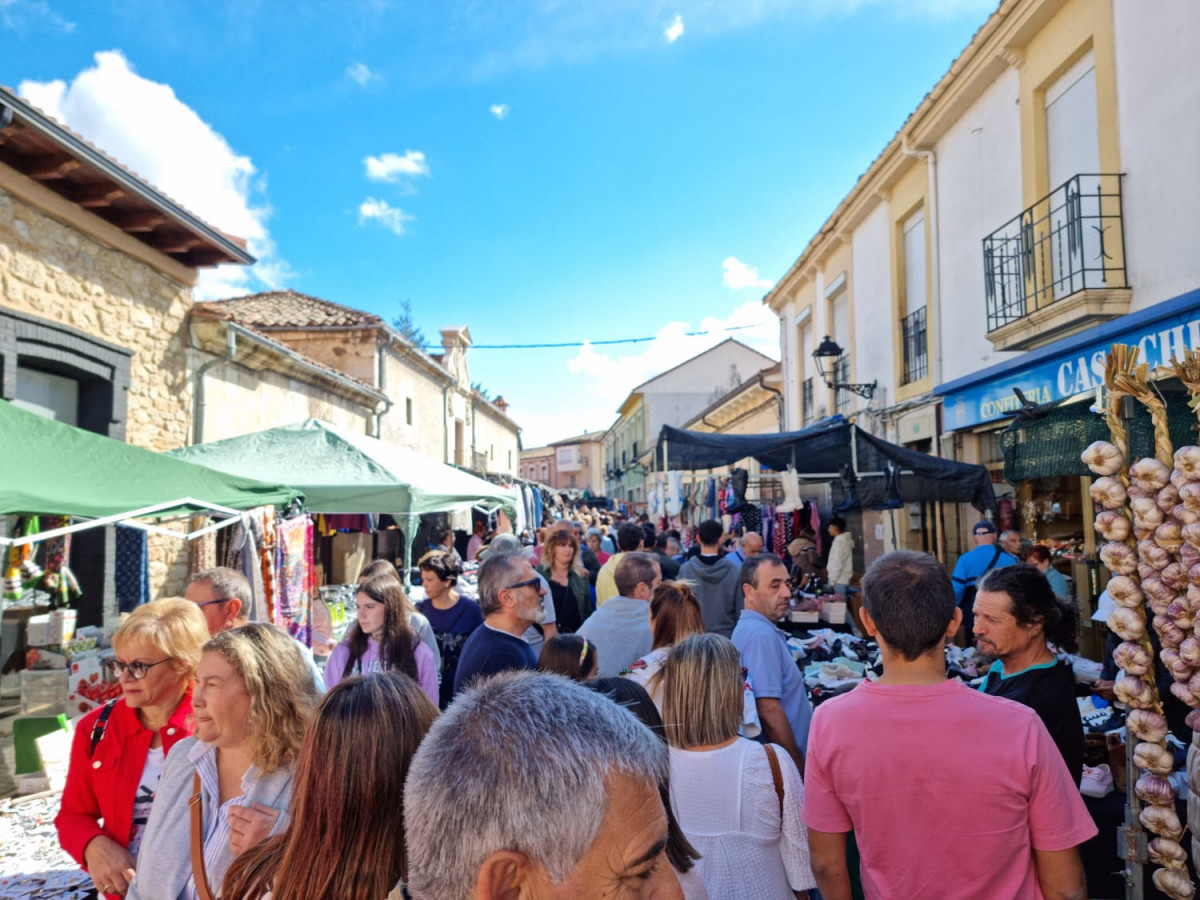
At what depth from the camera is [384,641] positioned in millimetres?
3754

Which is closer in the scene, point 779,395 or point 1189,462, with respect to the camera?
point 1189,462

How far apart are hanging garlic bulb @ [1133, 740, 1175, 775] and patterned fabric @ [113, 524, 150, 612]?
7402 mm

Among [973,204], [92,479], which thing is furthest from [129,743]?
[973,204]

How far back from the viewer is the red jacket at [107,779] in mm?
2336

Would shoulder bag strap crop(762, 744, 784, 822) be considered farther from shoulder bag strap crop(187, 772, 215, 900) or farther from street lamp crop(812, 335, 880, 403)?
street lamp crop(812, 335, 880, 403)

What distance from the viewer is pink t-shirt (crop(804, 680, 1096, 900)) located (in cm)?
183

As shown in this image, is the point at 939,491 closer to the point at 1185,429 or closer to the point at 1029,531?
the point at 1029,531

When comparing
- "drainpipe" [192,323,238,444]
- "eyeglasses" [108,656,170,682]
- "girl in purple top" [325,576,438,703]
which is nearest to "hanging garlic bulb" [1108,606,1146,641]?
"girl in purple top" [325,576,438,703]

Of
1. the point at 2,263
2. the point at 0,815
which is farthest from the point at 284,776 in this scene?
the point at 2,263

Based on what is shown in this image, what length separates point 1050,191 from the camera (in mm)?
7594

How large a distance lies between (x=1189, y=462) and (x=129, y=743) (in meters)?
3.71

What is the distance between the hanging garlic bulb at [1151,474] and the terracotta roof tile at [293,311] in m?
14.8

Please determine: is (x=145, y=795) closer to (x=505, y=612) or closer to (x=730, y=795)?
(x=505, y=612)

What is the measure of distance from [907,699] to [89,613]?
8.40 metres
